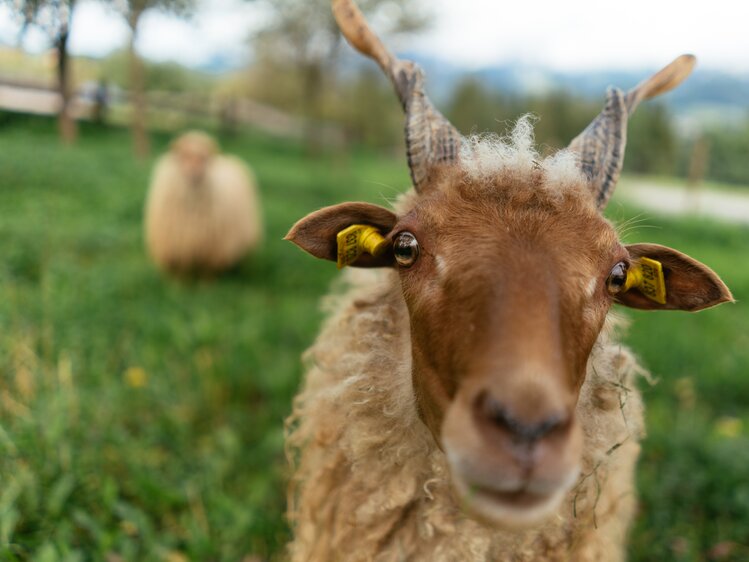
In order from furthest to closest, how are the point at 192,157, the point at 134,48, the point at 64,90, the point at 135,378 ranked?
the point at 192,157 < the point at 135,378 < the point at 134,48 < the point at 64,90

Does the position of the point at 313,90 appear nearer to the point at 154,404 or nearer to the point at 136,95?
the point at 136,95

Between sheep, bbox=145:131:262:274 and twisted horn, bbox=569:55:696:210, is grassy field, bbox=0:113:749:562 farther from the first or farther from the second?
sheep, bbox=145:131:262:274

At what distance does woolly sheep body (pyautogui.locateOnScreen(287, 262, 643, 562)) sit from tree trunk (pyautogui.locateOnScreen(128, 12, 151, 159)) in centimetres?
183

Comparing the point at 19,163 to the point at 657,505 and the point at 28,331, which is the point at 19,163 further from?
the point at 657,505

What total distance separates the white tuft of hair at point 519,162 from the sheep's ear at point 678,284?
15.1 inches

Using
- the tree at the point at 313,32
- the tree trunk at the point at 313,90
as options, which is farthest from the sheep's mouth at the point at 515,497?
the tree trunk at the point at 313,90

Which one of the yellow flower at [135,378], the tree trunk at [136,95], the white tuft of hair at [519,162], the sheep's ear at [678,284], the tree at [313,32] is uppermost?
the tree at [313,32]

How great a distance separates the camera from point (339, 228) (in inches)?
79.4

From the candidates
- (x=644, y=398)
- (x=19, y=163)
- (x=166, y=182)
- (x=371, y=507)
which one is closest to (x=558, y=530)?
(x=371, y=507)

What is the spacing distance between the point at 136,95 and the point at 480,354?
353cm

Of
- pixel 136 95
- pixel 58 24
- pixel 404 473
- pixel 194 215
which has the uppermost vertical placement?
pixel 58 24

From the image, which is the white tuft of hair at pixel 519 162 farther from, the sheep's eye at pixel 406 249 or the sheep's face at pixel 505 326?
the sheep's eye at pixel 406 249

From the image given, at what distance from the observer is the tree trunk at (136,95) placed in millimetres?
2783

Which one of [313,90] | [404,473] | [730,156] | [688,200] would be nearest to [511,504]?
[404,473]
